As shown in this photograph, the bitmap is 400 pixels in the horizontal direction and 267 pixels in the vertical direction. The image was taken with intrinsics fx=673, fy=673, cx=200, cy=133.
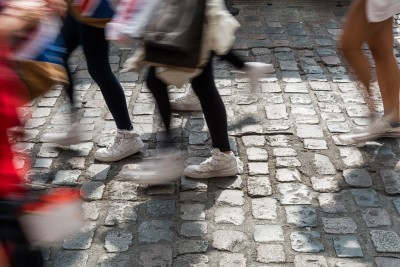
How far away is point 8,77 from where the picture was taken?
97.0 inches

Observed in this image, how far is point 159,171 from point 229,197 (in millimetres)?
430

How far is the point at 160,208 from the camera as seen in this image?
3.78m

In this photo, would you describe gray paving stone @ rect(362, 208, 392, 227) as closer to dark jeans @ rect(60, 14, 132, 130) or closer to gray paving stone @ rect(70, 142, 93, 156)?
dark jeans @ rect(60, 14, 132, 130)

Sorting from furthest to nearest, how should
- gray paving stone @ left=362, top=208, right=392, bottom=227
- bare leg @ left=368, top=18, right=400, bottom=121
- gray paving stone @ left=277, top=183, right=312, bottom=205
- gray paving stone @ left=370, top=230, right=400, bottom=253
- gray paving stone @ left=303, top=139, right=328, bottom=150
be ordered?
gray paving stone @ left=303, top=139, right=328, bottom=150, bare leg @ left=368, top=18, right=400, bottom=121, gray paving stone @ left=277, top=183, right=312, bottom=205, gray paving stone @ left=362, top=208, right=392, bottom=227, gray paving stone @ left=370, top=230, right=400, bottom=253

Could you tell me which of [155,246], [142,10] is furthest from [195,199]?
[142,10]

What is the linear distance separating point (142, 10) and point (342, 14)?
4344mm

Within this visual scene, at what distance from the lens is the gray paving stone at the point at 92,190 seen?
3.91 meters

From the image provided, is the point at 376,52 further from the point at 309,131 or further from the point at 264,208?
the point at 264,208

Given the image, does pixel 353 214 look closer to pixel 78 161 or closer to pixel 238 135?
pixel 238 135

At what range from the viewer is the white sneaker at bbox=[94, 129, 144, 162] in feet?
14.0

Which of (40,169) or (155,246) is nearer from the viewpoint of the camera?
(155,246)

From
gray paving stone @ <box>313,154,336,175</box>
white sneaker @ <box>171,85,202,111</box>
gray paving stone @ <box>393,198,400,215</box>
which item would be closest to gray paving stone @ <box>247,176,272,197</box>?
gray paving stone @ <box>313,154,336,175</box>

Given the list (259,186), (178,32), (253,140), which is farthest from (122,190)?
(178,32)

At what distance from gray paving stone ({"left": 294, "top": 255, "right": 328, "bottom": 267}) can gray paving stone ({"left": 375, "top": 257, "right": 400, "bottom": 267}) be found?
253mm
